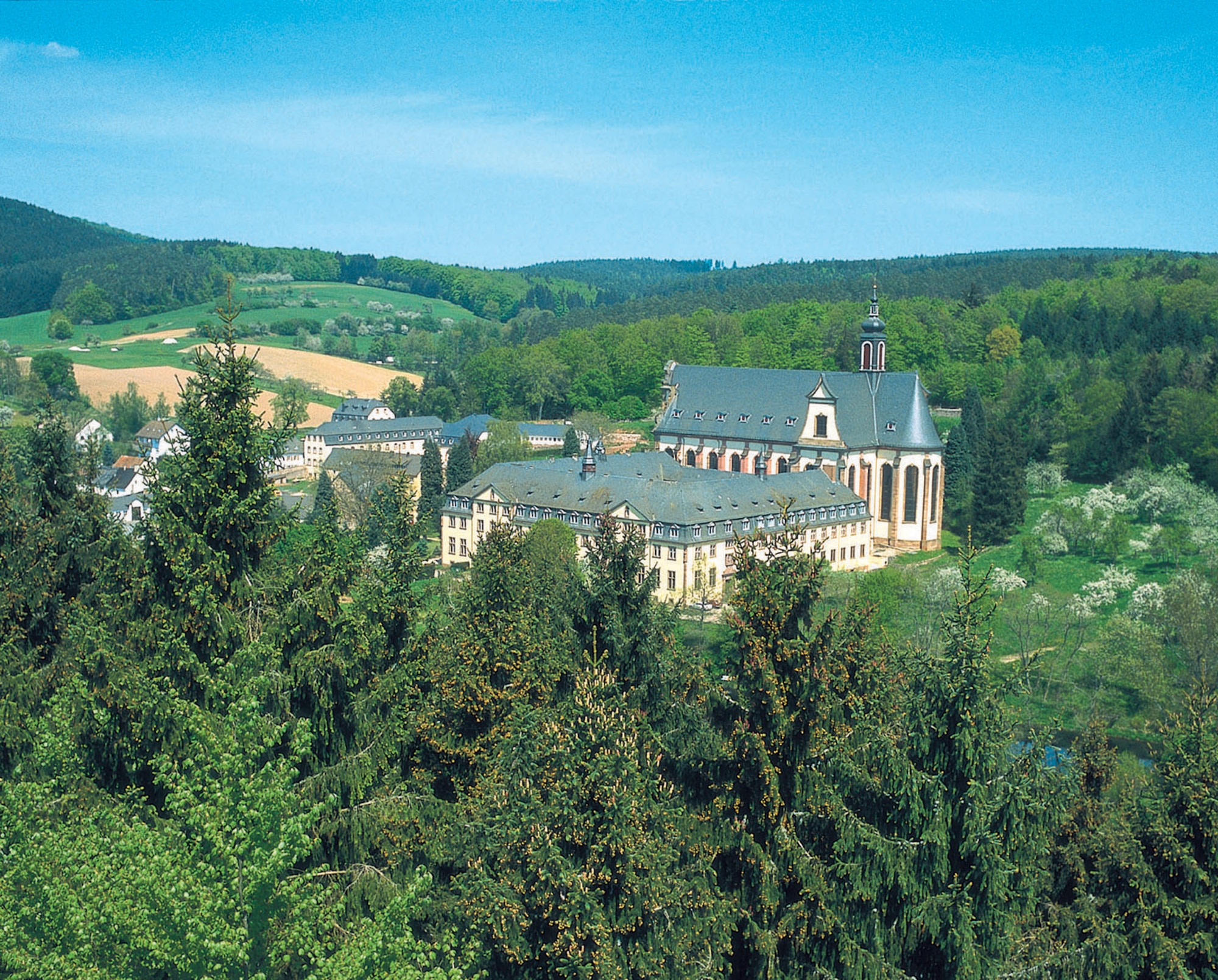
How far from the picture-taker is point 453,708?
19.2 metres

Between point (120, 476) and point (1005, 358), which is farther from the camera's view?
point (1005, 358)

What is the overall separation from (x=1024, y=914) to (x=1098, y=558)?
58124 mm

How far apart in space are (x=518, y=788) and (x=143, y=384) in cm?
13098

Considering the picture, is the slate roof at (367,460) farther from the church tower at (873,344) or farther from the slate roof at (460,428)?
the church tower at (873,344)

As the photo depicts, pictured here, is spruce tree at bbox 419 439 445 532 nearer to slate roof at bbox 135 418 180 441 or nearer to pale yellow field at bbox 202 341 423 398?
slate roof at bbox 135 418 180 441

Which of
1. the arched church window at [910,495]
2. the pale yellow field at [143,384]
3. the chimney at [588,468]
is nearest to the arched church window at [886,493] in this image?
the arched church window at [910,495]

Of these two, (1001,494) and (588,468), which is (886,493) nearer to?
(1001,494)

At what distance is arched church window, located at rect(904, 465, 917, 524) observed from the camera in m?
81.2

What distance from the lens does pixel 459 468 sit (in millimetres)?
86000

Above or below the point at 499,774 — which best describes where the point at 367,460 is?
below

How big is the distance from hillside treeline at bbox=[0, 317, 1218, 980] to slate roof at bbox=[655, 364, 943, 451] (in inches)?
2513

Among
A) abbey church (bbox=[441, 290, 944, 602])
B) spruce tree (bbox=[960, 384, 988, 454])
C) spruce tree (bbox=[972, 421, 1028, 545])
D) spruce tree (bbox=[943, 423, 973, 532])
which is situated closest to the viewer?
abbey church (bbox=[441, 290, 944, 602])

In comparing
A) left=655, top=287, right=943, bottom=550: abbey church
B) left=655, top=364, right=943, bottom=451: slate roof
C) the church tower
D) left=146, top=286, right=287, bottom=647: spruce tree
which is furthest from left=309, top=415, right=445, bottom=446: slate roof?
left=146, top=286, right=287, bottom=647: spruce tree

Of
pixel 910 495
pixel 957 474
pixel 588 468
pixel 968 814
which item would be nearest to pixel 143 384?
pixel 588 468
